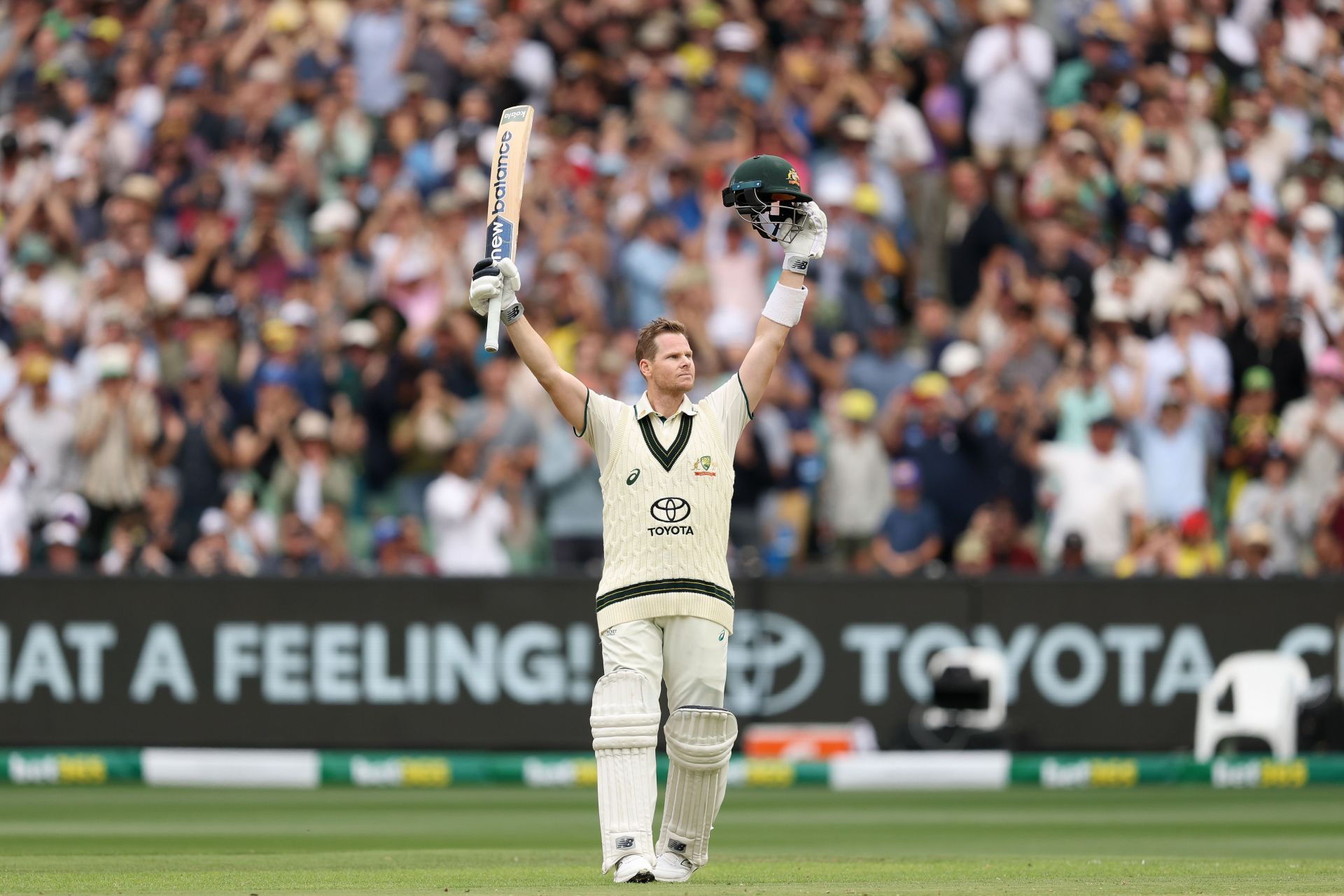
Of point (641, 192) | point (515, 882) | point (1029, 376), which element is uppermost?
point (641, 192)

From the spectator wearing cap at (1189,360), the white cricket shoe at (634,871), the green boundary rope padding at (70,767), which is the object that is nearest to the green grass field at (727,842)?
the white cricket shoe at (634,871)

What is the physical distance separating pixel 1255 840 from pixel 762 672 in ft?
16.4

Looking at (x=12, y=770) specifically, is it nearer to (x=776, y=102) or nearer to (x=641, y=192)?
(x=641, y=192)

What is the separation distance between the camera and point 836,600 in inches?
629

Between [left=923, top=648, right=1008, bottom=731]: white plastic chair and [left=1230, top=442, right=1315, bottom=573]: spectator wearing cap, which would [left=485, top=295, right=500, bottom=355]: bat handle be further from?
Answer: [left=1230, top=442, right=1315, bottom=573]: spectator wearing cap

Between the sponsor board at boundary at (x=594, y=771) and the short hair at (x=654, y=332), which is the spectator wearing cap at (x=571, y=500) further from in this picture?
the short hair at (x=654, y=332)

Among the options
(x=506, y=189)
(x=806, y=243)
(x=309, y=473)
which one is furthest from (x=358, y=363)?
(x=806, y=243)

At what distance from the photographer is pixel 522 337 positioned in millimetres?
8648

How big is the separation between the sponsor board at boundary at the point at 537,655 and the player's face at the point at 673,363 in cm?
727

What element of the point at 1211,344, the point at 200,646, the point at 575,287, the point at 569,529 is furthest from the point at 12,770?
the point at 1211,344

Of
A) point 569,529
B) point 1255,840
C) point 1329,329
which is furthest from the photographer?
point 1329,329

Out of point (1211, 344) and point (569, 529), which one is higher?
point (1211, 344)

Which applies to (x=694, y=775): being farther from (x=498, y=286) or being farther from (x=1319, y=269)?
(x=1319, y=269)

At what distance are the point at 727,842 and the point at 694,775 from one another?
9.39 ft
